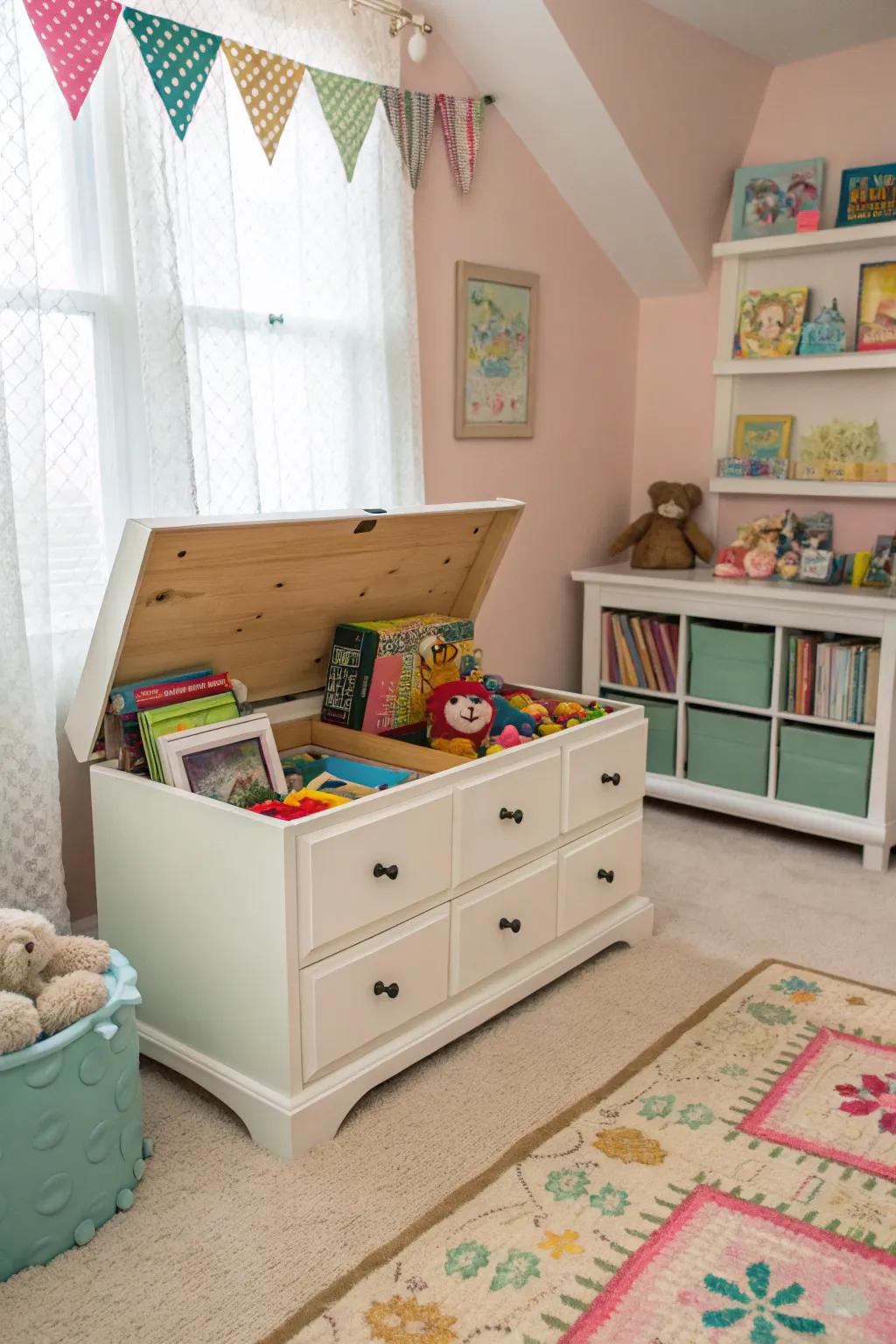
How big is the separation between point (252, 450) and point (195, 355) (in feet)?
0.74

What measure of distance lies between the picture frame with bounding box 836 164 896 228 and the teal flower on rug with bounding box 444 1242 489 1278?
2819mm

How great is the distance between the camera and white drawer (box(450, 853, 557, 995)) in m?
2.07

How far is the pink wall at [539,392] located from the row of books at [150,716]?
1.19m

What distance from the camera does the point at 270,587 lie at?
2.13 meters

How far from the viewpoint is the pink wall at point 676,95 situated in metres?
2.89

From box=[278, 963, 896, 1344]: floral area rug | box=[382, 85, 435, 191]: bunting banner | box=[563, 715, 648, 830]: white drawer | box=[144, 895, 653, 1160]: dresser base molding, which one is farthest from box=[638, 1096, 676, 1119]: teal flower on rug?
box=[382, 85, 435, 191]: bunting banner

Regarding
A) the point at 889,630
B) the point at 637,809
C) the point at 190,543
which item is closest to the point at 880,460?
the point at 889,630

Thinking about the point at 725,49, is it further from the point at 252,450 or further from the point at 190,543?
the point at 190,543

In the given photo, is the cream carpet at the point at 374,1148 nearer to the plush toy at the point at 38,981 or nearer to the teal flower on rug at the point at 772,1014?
the teal flower on rug at the point at 772,1014

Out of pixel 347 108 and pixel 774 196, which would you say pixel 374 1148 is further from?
pixel 774 196

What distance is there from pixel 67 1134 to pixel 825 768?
2224 mm

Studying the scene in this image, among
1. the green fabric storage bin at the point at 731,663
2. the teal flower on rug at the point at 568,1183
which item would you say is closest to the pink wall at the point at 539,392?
the green fabric storage bin at the point at 731,663

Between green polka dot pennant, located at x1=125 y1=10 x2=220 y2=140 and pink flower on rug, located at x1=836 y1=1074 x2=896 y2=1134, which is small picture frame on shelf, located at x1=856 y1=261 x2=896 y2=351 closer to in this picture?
green polka dot pennant, located at x1=125 y1=10 x2=220 y2=140

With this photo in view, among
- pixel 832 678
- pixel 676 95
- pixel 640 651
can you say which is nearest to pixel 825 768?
pixel 832 678
